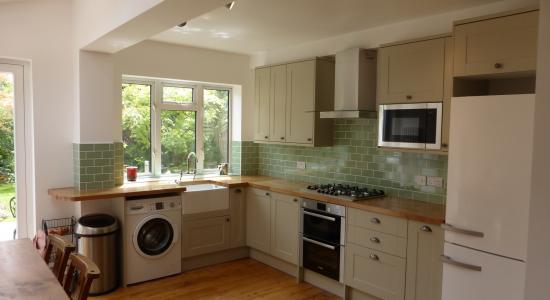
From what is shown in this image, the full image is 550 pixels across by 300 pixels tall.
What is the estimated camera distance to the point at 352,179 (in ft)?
14.1

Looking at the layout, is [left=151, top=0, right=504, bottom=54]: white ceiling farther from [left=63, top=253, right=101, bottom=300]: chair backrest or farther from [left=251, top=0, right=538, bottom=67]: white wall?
[left=63, top=253, right=101, bottom=300]: chair backrest

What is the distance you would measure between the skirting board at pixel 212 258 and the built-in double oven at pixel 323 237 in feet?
3.43

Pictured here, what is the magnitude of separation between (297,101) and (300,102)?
0.17ft

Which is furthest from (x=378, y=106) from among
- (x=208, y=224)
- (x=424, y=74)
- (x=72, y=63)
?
(x=72, y=63)

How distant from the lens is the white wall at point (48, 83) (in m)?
3.81

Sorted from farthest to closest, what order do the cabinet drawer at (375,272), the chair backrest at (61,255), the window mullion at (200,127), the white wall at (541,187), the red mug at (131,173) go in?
the window mullion at (200,127), the red mug at (131,173), the cabinet drawer at (375,272), the chair backrest at (61,255), the white wall at (541,187)

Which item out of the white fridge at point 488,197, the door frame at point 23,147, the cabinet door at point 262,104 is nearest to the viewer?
the white fridge at point 488,197

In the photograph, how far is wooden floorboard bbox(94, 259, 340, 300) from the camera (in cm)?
378

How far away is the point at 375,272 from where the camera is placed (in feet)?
11.3

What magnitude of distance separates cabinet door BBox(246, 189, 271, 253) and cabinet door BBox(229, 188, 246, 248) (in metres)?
0.05

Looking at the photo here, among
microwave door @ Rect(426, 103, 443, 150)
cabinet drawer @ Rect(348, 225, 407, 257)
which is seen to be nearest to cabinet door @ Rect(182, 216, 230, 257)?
cabinet drawer @ Rect(348, 225, 407, 257)

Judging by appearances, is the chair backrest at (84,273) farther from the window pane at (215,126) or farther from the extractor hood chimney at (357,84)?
the window pane at (215,126)

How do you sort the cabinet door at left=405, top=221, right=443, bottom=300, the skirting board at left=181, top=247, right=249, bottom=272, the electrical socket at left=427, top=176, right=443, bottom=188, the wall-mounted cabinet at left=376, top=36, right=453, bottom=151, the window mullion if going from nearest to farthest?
the cabinet door at left=405, top=221, right=443, bottom=300
the wall-mounted cabinet at left=376, top=36, right=453, bottom=151
the electrical socket at left=427, top=176, right=443, bottom=188
the skirting board at left=181, top=247, right=249, bottom=272
the window mullion

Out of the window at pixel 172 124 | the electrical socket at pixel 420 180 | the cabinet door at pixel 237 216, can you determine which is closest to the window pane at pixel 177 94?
the window at pixel 172 124
